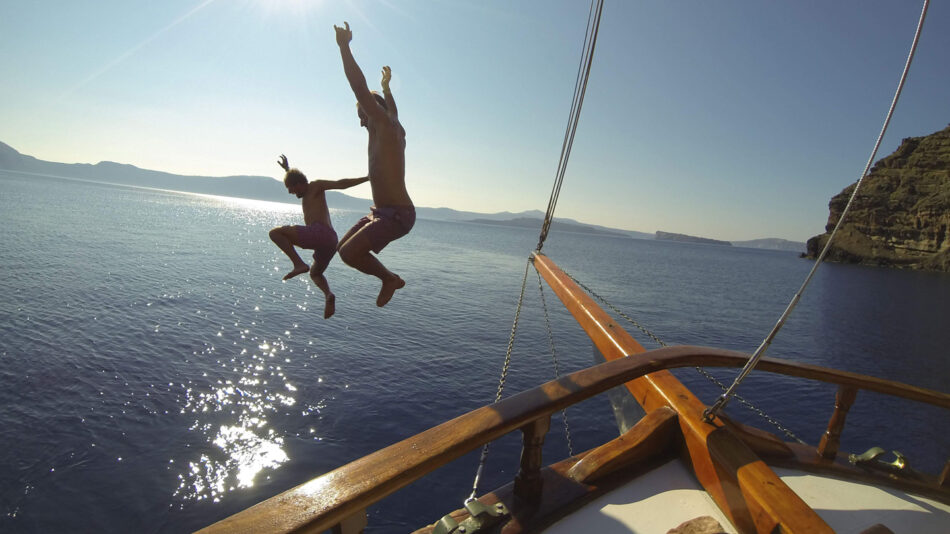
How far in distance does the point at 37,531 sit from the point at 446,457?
13.0 metres

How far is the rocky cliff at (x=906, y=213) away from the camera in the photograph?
81250mm

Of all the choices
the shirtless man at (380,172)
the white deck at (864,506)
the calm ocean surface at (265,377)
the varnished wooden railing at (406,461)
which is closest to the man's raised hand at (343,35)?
the shirtless man at (380,172)

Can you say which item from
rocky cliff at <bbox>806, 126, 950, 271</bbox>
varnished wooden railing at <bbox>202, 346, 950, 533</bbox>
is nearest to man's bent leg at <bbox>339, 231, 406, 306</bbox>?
varnished wooden railing at <bbox>202, 346, 950, 533</bbox>

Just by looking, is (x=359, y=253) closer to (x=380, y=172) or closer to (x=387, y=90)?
(x=380, y=172)

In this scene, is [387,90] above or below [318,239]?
above

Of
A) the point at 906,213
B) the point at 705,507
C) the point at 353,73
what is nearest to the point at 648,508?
the point at 705,507

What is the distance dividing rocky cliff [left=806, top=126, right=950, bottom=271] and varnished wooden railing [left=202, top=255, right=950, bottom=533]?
362 ft

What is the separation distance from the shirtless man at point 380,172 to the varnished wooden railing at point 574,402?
1742 millimetres

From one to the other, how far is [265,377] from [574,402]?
17772 mm

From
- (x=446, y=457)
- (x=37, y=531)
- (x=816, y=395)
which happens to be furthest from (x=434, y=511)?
(x=816, y=395)

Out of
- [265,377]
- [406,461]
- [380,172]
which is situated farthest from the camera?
[265,377]

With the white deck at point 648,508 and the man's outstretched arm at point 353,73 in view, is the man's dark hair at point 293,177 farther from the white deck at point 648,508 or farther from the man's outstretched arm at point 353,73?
the white deck at point 648,508

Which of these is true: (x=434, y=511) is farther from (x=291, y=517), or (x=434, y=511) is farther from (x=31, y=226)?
(x=31, y=226)

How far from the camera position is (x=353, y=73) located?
120 inches
